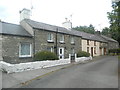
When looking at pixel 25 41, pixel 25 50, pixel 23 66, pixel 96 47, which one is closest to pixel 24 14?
pixel 25 41

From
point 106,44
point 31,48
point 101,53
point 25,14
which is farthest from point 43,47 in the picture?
point 106,44

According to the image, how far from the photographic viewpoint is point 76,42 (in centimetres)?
2020

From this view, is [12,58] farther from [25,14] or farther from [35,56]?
[25,14]

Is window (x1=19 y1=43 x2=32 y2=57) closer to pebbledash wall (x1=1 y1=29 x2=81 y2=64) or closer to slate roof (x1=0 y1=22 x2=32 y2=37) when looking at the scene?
pebbledash wall (x1=1 y1=29 x2=81 y2=64)

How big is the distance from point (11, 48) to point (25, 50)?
1.82 metres

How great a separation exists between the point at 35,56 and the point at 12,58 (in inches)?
108

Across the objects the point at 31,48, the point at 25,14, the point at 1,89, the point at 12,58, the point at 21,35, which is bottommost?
the point at 1,89

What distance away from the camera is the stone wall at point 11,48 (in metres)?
11.1

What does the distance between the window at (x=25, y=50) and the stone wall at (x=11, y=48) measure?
0.50m

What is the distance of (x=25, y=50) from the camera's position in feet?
42.5

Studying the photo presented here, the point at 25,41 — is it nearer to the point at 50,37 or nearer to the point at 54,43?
the point at 50,37

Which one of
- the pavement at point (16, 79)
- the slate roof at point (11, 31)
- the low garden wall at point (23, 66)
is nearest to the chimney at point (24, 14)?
the slate roof at point (11, 31)

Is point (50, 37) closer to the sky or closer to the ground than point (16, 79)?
closer to the sky

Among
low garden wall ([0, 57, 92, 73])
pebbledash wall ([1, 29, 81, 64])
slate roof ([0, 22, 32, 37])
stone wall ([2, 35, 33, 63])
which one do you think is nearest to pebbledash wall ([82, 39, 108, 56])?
pebbledash wall ([1, 29, 81, 64])
